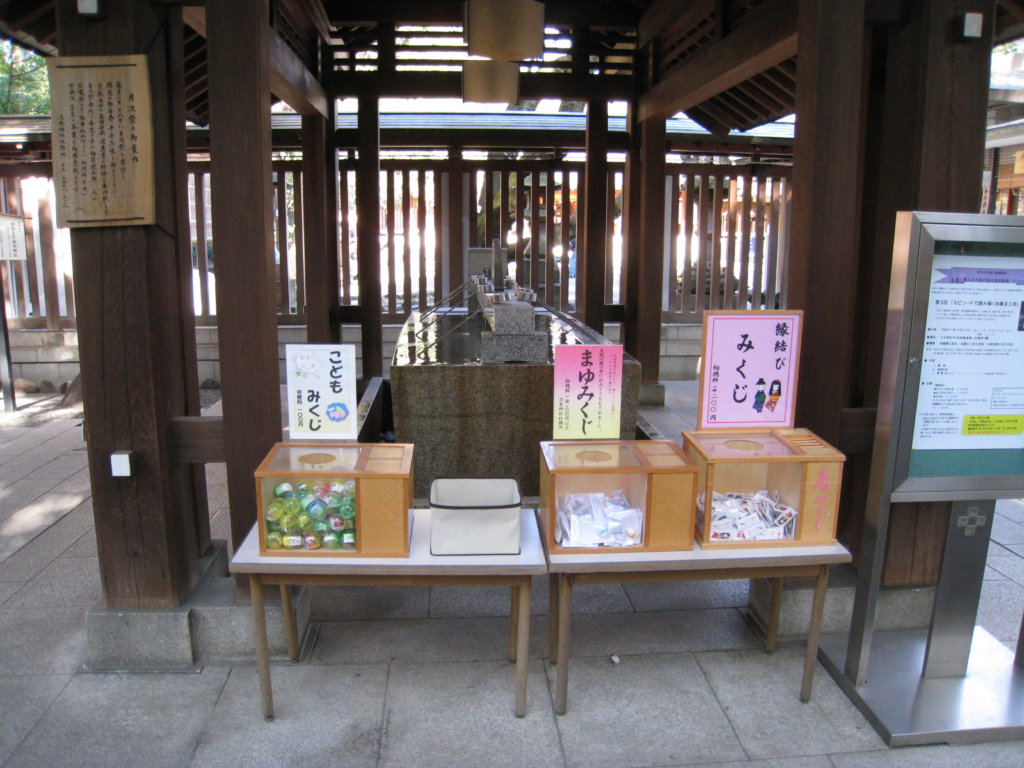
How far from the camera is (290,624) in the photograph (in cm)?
330

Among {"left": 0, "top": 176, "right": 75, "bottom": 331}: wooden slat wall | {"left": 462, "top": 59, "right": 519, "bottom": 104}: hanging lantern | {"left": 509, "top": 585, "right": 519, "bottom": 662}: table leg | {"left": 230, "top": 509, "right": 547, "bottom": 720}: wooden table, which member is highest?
{"left": 462, "top": 59, "right": 519, "bottom": 104}: hanging lantern

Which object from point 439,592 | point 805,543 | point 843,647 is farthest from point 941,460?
point 439,592

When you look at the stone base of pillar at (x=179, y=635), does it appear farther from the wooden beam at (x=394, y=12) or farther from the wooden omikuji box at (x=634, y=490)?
A: the wooden beam at (x=394, y=12)

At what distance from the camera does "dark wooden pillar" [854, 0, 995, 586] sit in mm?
3244

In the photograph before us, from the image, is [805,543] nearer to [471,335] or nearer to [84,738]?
[84,738]

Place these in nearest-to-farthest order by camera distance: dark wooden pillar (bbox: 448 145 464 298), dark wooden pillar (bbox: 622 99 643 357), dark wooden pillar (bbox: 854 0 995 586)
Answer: dark wooden pillar (bbox: 854 0 995 586)
dark wooden pillar (bbox: 622 99 643 357)
dark wooden pillar (bbox: 448 145 464 298)

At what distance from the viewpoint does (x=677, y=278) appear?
10469 mm

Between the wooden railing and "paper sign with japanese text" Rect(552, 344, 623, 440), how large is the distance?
6.28 m

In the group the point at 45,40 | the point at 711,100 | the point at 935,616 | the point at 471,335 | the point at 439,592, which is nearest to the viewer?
the point at 935,616

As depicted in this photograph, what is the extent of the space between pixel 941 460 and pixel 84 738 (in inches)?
142

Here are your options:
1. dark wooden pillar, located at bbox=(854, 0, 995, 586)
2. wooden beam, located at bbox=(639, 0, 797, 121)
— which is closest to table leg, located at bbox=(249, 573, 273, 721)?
dark wooden pillar, located at bbox=(854, 0, 995, 586)

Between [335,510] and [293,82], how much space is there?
156 inches

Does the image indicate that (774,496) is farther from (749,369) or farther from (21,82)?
(21,82)

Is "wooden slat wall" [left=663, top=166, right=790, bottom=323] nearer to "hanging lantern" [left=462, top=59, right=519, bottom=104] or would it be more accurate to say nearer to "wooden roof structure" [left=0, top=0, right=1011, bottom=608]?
"hanging lantern" [left=462, top=59, right=519, bottom=104]
